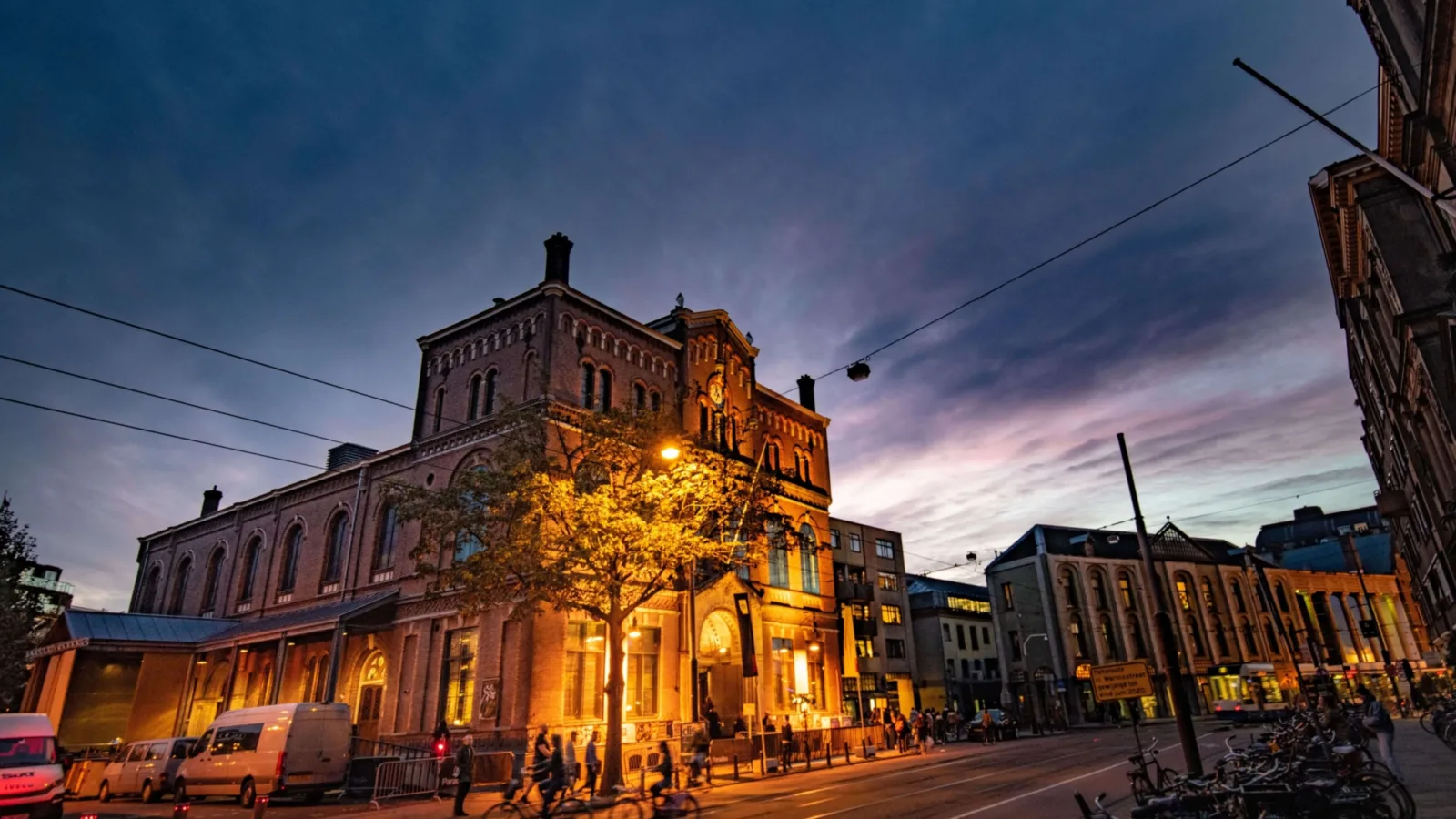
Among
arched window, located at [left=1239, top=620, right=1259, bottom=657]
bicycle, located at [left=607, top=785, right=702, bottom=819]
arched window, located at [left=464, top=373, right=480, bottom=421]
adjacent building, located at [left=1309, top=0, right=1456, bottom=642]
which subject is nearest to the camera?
bicycle, located at [left=607, top=785, right=702, bottom=819]

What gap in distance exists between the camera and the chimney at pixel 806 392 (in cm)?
4175

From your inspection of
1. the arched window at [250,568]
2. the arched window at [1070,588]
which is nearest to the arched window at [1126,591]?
the arched window at [1070,588]

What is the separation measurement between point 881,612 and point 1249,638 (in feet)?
117

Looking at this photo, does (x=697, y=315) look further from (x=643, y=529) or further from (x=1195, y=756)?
(x=1195, y=756)

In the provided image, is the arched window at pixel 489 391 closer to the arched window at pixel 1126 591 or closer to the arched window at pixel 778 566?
the arched window at pixel 778 566

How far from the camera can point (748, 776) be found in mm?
23000

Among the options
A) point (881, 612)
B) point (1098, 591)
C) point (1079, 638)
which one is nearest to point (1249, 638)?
point (1098, 591)

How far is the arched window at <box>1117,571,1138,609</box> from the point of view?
6106 cm

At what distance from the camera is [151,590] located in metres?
46.5

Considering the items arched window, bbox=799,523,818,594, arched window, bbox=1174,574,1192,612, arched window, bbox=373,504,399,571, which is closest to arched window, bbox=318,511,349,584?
arched window, bbox=373,504,399,571

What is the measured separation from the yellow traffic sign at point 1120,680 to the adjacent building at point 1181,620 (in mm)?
47290

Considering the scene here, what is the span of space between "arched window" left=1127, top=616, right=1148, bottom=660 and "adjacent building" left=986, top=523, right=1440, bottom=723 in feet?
0.32

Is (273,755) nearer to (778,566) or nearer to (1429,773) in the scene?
(778,566)

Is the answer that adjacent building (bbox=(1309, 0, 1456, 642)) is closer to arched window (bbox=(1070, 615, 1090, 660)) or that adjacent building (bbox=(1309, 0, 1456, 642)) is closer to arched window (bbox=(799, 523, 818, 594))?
arched window (bbox=(799, 523, 818, 594))
